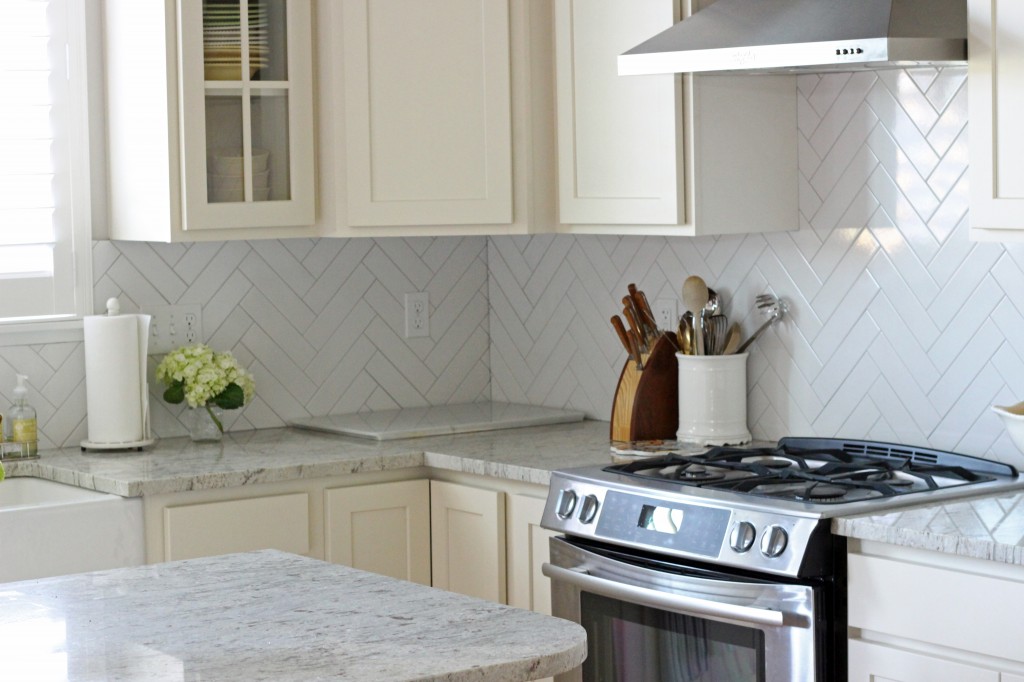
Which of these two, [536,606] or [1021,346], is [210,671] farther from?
[1021,346]

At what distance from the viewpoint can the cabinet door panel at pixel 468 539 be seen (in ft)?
10.8

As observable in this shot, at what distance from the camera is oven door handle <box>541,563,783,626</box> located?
101 inches

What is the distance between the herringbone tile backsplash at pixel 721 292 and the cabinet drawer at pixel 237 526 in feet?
2.00

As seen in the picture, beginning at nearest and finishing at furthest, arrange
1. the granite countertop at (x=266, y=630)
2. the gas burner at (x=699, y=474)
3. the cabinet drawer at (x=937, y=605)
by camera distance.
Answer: the granite countertop at (x=266, y=630) → the cabinet drawer at (x=937, y=605) → the gas burner at (x=699, y=474)

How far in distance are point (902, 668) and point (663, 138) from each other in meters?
1.32

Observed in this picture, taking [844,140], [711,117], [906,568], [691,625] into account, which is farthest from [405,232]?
[906,568]

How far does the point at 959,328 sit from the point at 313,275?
1706 millimetres

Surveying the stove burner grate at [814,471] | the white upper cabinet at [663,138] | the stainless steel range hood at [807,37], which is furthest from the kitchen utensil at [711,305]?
the stainless steel range hood at [807,37]

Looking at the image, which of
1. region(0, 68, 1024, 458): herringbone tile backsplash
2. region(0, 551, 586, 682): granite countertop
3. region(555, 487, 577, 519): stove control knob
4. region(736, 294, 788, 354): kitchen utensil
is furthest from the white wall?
region(0, 551, 586, 682): granite countertop

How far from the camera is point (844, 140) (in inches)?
129

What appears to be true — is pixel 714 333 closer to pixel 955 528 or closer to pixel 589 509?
pixel 589 509

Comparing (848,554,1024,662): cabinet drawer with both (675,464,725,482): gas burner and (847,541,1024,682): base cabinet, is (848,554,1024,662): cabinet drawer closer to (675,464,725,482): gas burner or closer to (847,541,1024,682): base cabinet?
(847,541,1024,682): base cabinet

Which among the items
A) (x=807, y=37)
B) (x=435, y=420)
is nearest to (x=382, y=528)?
(x=435, y=420)

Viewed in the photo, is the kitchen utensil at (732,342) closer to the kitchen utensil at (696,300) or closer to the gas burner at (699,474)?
the kitchen utensil at (696,300)
